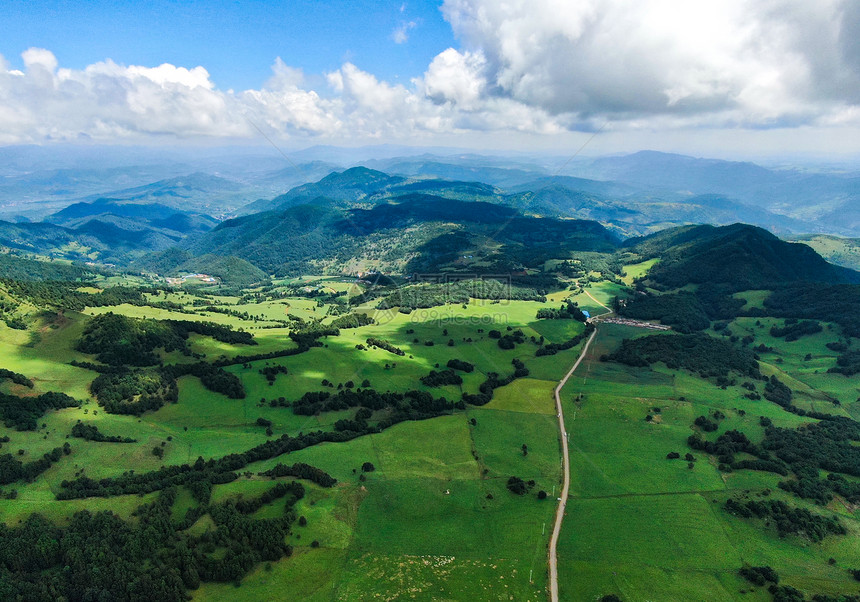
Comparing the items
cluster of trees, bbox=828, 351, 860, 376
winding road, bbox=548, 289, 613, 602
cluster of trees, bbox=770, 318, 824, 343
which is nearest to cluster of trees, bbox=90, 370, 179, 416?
winding road, bbox=548, 289, 613, 602

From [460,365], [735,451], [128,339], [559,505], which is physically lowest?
[460,365]

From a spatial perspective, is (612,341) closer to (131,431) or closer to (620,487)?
(620,487)

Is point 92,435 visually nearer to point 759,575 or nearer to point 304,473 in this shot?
point 304,473

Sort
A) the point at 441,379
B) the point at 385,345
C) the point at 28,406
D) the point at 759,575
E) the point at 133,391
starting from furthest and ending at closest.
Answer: the point at 385,345 < the point at 441,379 < the point at 133,391 < the point at 28,406 < the point at 759,575

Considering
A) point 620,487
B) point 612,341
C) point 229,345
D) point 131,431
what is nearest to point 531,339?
point 612,341

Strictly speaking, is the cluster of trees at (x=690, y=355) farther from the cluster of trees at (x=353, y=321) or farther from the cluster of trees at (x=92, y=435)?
the cluster of trees at (x=92, y=435)

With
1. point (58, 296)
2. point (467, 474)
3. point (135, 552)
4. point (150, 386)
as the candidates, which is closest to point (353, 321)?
point (150, 386)

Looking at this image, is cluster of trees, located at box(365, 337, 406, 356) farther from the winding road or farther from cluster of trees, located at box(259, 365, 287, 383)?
the winding road
